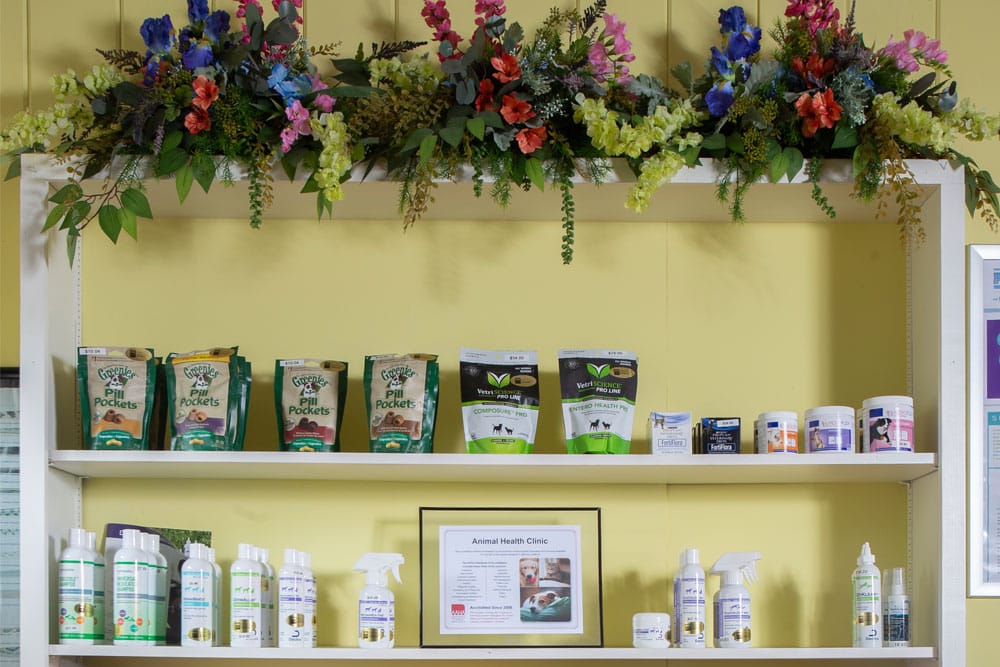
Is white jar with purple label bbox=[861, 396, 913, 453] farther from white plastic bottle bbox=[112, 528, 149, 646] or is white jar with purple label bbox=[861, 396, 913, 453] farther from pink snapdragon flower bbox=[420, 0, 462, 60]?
white plastic bottle bbox=[112, 528, 149, 646]

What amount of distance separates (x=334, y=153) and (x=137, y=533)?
80 cm

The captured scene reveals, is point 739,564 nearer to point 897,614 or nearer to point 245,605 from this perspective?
point 897,614

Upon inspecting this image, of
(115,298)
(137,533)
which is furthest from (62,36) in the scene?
(137,533)

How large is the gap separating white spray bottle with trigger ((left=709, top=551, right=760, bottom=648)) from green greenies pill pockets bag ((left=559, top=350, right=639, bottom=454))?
0.31 m

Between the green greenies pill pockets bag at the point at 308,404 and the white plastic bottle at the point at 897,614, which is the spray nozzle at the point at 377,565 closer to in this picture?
the green greenies pill pockets bag at the point at 308,404

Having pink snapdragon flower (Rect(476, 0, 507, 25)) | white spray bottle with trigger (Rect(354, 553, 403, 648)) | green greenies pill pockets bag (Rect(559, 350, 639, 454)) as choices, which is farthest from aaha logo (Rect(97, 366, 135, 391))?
pink snapdragon flower (Rect(476, 0, 507, 25))

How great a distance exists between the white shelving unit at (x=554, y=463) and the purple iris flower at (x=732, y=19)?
0.35m

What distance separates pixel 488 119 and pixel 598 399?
0.57m

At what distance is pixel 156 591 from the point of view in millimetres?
2248

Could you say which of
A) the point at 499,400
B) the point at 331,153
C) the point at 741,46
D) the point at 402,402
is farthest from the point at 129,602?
the point at 741,46

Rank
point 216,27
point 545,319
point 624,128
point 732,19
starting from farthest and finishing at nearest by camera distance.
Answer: point 545,319, point 732,19, point 216,27, point 624,128

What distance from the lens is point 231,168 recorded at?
2246 millimetres

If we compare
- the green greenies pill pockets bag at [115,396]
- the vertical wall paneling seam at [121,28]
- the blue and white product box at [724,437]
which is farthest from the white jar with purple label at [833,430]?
the vertical wall paneling seam at [121,28]

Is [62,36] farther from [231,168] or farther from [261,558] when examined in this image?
[261,558]
